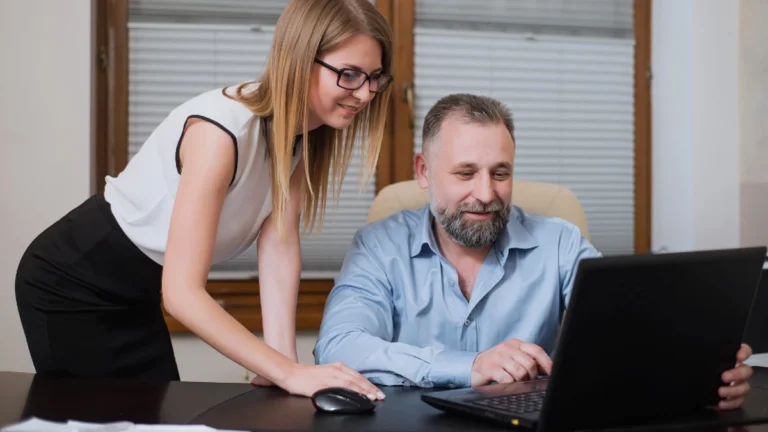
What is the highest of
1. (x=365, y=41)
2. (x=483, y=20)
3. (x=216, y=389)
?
(x=483, y=20)

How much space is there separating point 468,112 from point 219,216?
0.62 meters

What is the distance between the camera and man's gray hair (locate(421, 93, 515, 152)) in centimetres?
168

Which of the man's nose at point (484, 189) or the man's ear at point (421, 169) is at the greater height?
the man's ear at point (421, 169)

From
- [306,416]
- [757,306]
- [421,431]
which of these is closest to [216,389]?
[306,416]

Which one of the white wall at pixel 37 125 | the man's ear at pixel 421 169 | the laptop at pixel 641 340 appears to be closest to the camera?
the laptop at pixel 641 340

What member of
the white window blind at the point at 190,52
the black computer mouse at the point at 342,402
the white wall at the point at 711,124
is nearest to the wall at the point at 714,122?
the white wall at the point at 711,124

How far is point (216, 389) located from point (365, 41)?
0.64 meters

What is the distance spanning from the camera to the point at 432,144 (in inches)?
68.4

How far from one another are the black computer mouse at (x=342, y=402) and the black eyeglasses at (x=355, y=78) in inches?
22.2

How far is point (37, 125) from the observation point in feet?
8.42

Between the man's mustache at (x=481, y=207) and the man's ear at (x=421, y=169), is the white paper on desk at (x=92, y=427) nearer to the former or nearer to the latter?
the man's mustache at (x=481, y=207)

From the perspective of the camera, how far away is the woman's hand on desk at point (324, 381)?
45.2 inches

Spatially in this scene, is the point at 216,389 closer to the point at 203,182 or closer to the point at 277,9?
the point at 203,182

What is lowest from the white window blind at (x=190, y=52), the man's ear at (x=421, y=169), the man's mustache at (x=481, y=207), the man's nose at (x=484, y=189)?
the man's mustache at (x=481, y=207)
